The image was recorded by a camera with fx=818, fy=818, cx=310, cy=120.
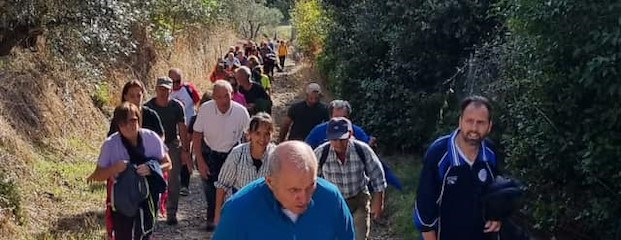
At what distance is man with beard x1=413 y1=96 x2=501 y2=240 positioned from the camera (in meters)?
4.52

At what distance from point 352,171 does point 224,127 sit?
1.91m

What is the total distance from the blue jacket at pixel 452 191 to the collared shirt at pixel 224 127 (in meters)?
3.28

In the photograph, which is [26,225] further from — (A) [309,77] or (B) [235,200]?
(A) [309,77]

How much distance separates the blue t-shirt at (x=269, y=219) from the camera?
3.34m

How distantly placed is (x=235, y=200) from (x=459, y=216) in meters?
1.69

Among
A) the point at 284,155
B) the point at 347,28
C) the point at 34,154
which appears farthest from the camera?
the point at 347,28

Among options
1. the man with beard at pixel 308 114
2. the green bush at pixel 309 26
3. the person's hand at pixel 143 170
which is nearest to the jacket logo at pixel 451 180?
the person's hand at pixel 143 170

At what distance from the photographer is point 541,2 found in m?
6.19

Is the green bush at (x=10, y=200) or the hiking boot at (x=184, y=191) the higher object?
the green bush at (x=10, y=200)

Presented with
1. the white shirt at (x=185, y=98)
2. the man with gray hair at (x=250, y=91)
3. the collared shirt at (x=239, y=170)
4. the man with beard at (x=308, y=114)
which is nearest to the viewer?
the collared shirt at (x=239, y=170)

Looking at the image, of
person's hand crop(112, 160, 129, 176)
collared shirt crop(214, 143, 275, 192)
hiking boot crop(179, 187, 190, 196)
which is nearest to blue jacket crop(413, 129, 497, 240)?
collared shirt crop(214, 143, 275, 192)

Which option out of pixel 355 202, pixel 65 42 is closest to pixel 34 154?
pixel 65 42

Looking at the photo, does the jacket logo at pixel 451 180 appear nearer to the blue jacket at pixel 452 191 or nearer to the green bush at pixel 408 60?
the blue jacket at pixel 452 191

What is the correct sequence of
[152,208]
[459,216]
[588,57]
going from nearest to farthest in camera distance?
[459,216] < [588,57] < [152,208]
